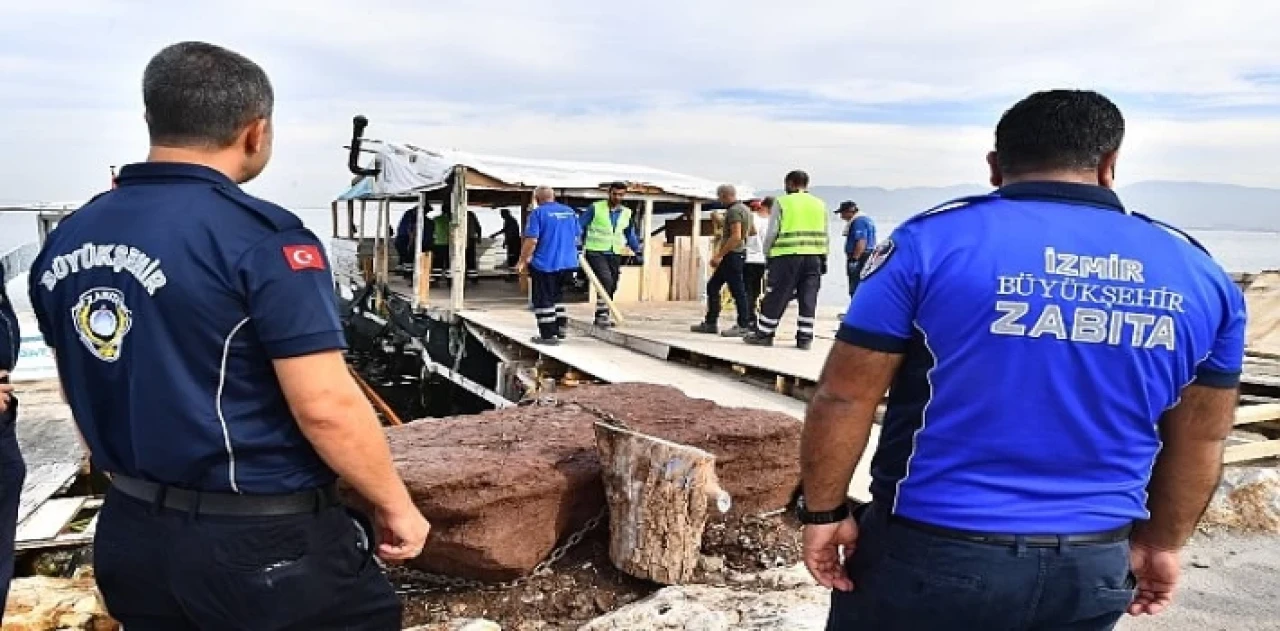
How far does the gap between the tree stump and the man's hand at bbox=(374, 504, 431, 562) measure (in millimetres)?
1909

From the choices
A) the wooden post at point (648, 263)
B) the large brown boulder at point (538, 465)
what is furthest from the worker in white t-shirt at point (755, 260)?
the large brown boulder at point (538, 465)

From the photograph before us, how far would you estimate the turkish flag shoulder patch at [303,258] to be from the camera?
1.79 metres

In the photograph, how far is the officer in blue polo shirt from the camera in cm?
174

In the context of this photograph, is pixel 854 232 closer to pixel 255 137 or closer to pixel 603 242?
pixel 603 242

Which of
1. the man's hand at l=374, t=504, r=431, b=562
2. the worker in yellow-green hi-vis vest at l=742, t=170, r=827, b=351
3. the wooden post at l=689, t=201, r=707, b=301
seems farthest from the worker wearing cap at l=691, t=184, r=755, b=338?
the man's hand at l=374, t=504, r=431, b=562

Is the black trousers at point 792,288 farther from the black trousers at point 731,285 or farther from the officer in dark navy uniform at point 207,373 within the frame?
the officer in dark navy uniform at point 207,373

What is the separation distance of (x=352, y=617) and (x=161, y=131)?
3.47ft

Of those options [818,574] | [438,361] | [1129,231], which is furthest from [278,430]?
[438,361]

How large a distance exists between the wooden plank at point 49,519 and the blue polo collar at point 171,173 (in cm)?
462

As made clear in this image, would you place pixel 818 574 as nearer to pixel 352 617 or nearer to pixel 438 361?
pixel 352 617

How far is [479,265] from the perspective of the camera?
17328 mm

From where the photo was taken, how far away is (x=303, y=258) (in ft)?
5.95

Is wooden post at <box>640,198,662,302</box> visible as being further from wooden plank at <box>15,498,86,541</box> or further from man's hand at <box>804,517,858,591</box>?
man's hand at <box>804,517,858,591</box>

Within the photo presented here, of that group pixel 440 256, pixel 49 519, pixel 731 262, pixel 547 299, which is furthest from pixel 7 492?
pixel 440 256
